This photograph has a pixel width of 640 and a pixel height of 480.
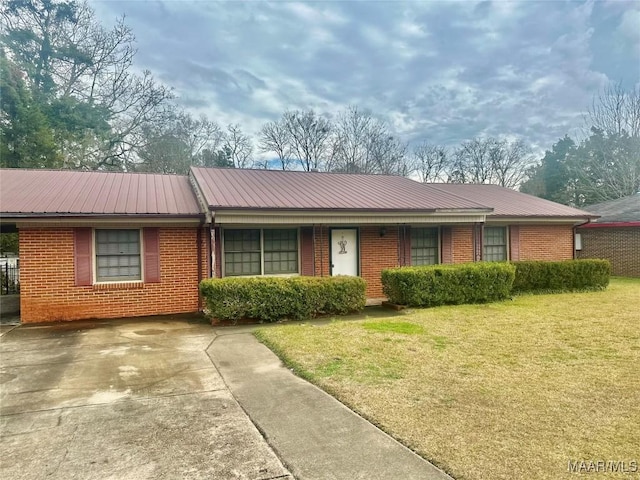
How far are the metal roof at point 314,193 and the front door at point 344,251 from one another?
1.03m

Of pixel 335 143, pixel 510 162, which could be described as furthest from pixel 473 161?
pixel 335 143

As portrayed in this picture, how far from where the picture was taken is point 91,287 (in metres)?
9.41

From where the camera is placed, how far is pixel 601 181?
119 feet

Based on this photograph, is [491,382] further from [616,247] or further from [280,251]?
[616,247]

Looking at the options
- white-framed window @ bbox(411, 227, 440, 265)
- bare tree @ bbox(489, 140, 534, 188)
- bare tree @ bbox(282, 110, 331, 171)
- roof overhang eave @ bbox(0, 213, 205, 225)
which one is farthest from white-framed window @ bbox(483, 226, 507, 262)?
bare tree @ bbox(489, 140, 534, 188)

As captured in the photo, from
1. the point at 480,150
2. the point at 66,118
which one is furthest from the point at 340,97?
the point at 66,118

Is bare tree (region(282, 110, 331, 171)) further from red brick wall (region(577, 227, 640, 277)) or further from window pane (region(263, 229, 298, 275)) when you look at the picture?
window pane (region(263, 229, 298, 275))

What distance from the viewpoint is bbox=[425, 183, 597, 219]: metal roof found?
46.0 ft

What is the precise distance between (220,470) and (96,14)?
97.5 ft

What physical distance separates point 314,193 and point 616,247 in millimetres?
14199

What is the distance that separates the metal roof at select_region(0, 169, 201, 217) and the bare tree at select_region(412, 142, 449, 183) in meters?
29.9

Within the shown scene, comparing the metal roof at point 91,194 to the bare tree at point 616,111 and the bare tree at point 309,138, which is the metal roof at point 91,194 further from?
the bare tree at point 616,111

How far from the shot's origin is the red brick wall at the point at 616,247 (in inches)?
671

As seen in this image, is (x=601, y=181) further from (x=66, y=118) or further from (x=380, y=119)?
(x=66, y=118)
